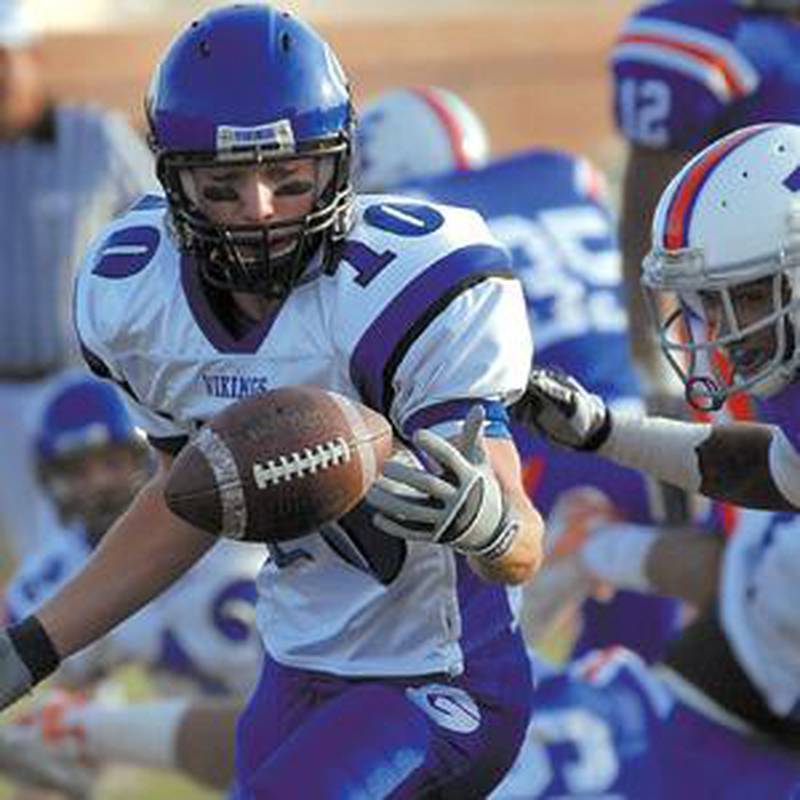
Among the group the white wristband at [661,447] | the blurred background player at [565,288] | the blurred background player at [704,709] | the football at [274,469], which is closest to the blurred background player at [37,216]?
the blurred background player at [565,288]

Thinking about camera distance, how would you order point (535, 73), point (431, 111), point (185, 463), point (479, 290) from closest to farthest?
point (185, 463) → point (479, 290) → point (431, 111) → point (535, 73)

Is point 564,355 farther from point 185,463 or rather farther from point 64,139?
point 185,463

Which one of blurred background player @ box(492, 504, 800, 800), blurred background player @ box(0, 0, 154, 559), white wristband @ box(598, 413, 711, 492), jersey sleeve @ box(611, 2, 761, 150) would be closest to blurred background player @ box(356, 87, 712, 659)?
jersey sleeve @ box(611, 2, 761, 150)

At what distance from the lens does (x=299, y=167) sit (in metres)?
4.20

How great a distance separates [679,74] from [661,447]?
1.79 meters

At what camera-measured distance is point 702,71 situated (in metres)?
6.23

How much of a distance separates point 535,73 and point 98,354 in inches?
410

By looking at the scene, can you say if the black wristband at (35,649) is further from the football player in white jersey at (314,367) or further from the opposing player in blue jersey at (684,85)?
the opposing player in blue jersey at (684,85)

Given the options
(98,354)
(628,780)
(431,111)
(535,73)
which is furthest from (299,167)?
(535,73)

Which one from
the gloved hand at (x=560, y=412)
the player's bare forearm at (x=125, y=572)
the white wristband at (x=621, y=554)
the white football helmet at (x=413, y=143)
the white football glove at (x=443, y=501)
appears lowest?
the white wristband at (x=621, y=554)

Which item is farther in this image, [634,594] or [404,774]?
[634,594]


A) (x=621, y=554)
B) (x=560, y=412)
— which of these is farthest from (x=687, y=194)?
(x=621, y=554)

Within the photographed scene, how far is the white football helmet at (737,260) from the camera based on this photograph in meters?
4.23

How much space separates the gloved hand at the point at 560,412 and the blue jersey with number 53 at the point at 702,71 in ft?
5.37
